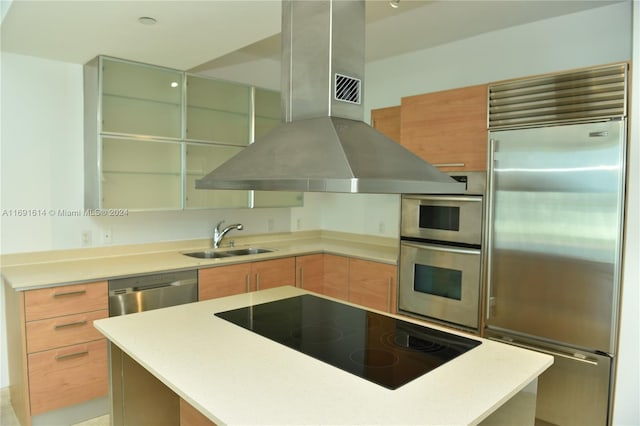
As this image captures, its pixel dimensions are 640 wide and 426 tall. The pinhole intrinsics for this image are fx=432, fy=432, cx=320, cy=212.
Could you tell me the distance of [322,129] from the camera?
1604mm

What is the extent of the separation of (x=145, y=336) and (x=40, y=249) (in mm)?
1790

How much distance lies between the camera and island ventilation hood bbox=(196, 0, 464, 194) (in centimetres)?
148

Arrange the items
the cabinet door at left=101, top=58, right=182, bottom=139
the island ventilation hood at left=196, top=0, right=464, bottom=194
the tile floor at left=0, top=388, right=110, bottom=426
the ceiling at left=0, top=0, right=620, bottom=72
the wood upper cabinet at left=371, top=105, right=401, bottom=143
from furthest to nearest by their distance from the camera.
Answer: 1. the wood upper cabinet at left=371, top=105, right=401, bottom=143
2. the cabinet door at left=101, top=58, right=182, bottom=139
3. the tile floor at left=0, top=388, right=110, bottom=426
4. the ceiling at left=0, top=0, right=620, bottom=72
5. the island ventilation hood at left=196, top=0, right=464, bottom=194

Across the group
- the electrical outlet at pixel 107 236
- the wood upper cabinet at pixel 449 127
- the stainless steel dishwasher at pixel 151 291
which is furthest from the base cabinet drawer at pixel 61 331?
the wood upper cabinet at pixel 449 127

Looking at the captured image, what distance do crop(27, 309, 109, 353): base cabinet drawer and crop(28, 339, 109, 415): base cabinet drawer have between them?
0.04 metres

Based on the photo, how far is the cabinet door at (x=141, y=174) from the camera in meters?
3.07

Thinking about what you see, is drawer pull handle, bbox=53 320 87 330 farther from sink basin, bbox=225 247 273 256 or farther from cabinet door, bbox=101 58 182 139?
sink basin, bbox=225 247 273 256

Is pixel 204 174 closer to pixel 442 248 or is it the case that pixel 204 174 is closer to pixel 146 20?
pixel 146 20

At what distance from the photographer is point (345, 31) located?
1707 millimetres

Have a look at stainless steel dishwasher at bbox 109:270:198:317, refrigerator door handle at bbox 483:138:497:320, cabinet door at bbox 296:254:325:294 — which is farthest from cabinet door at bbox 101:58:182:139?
refrigerator door handle at bbox 483:138:497:320

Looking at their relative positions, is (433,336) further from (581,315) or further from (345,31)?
(345,31)

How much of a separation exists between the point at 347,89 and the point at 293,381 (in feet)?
3.63

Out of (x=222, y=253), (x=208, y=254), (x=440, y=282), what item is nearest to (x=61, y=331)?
(x=208, y=254)

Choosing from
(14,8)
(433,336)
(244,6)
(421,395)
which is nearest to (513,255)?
(433,336)
